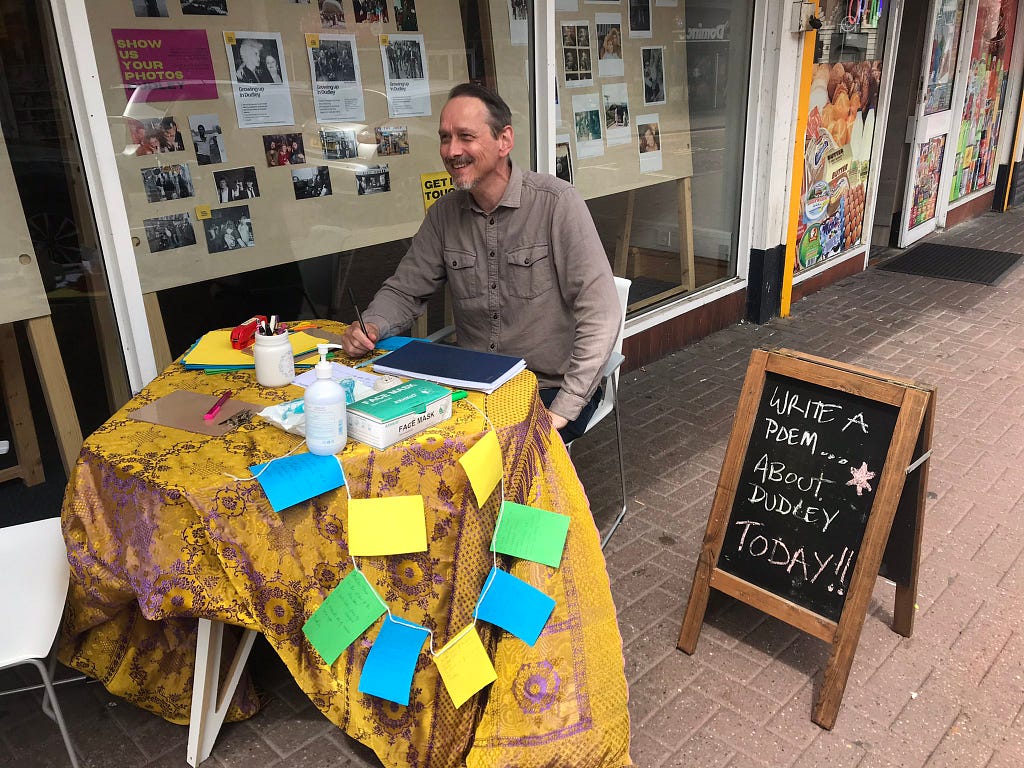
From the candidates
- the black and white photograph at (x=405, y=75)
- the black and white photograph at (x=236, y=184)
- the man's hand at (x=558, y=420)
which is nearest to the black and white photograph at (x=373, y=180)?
the black and white photograph at (x=405, y=75)

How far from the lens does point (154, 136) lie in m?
3.13

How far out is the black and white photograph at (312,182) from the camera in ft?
11.9

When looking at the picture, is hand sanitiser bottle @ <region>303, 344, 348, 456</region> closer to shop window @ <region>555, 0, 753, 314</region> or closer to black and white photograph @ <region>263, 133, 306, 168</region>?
black and white photograph @ <region>263, 133, 306, 168</region>

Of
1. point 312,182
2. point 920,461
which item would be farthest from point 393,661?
point 312,182

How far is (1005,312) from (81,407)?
6.29 m

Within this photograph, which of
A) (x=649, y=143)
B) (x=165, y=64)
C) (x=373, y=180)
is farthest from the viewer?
(x=649, y=143)

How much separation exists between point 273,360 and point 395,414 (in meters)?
0.54

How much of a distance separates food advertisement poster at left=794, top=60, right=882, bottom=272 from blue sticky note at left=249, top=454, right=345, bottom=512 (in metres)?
5.04

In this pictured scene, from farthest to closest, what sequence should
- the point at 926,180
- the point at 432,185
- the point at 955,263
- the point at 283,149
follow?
the point at 926,180
the point at 955,263
the point at 432,185
the point at 283,149

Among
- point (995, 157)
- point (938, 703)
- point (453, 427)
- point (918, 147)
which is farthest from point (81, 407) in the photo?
point (995, 157)

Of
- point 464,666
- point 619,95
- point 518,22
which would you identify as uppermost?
point 518,22

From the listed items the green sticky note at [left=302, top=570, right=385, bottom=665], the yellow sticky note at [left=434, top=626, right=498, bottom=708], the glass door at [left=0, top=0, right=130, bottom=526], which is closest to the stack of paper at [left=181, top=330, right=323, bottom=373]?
the glass door at [left=0, top=0, right=130, bottom=526]

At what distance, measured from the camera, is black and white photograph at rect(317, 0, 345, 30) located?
353 cm

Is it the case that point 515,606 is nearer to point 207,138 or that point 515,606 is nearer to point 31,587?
point 31,587
